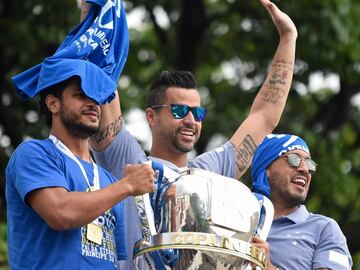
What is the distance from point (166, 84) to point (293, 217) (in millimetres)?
1017

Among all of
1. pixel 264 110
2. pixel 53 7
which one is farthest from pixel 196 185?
pixel 53 7

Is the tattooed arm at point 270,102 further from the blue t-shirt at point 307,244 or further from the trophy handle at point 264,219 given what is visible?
the trophy handle at point 264,219

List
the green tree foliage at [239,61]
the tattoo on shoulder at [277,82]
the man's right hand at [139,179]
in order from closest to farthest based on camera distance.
Result: the man's right hand at [139,179] < the tattoo on shoulder at [277,82] < the green tree foliage at [239,61]

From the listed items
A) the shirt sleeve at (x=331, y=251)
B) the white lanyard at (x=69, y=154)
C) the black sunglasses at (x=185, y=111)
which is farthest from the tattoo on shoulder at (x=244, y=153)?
the white lanyard at (x=69, y=154)

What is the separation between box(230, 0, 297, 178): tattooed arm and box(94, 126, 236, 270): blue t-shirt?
0.09m

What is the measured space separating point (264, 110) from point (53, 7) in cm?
587

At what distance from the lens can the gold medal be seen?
18.5 ft

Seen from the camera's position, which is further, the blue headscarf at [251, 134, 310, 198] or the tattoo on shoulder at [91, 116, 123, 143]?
the blue headscarf at [251, 134, 310, 198]

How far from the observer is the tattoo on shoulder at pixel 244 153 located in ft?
23.0

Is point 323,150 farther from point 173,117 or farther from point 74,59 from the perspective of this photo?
point 74,59

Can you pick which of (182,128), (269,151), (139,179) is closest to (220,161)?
(182,128)

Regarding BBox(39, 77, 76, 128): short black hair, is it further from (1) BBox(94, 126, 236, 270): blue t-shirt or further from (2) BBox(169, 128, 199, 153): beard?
(2) BBox(169, 128, 199, 153): beard

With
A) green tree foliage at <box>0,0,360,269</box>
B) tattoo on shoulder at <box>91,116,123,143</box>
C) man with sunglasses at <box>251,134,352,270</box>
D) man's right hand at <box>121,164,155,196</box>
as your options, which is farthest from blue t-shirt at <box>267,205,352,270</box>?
green tree foliage at <box>0,0,360,269</box>

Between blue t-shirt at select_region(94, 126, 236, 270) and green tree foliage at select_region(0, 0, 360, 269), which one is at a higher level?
blue t-shirt at select_region(94, 126, 236, 270)
